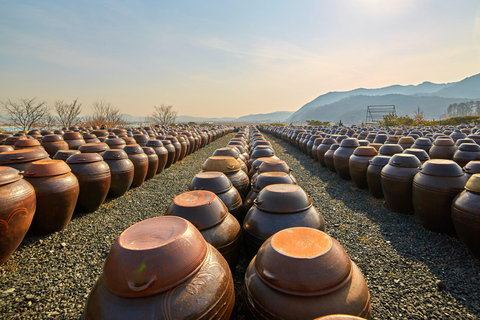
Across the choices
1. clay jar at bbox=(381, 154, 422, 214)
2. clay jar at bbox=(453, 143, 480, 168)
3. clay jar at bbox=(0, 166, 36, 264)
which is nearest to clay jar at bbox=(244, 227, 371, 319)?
clay jar at bbox=(0, 166, 36, 264)

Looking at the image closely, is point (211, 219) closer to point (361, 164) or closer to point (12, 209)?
point (12, 209)

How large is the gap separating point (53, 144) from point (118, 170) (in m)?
3.28

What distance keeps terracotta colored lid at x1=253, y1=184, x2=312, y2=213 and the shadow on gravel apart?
2206 millimetres

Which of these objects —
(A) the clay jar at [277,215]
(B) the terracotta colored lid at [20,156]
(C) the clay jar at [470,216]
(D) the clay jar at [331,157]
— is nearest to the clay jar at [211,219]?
(A) the clay jar at [277,215]

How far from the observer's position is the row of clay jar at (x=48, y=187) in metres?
3.56

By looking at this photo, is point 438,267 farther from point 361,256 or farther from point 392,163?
point 392,163

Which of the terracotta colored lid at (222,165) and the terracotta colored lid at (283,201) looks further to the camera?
the terracotta colored lid at (222,165)

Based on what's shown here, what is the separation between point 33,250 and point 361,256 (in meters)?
5.77

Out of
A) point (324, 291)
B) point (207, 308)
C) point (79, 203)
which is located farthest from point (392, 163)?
point (79, 203)

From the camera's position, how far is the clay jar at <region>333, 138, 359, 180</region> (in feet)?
28.9

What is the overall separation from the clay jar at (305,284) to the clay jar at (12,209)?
3.70 m

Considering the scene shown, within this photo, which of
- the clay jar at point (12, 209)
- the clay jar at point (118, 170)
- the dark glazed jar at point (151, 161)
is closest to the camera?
the clay jar at point (12, 209)

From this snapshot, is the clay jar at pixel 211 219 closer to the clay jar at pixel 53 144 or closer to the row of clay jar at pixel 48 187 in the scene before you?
the row of clay jar at pixel 48 187

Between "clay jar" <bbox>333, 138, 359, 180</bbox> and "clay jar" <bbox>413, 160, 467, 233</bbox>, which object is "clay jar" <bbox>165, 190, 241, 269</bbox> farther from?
"clay jar" <bbox>333, 138, 359, 180</bbox>
